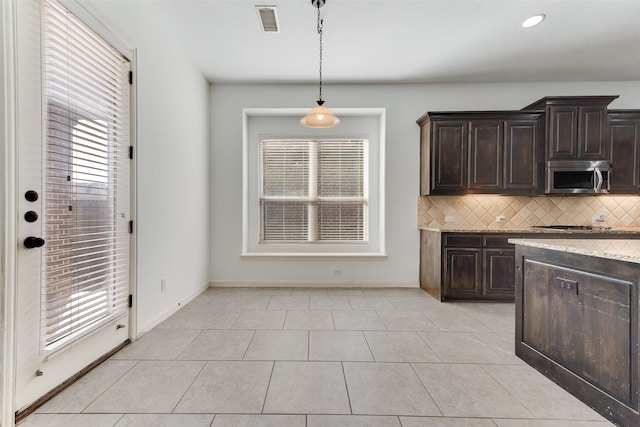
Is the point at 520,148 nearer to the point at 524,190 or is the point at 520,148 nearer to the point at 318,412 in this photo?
the point at 524,190

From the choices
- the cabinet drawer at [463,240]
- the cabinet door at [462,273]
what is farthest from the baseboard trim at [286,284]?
the cabinet drawer at [463,240]

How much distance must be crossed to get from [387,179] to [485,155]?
1.31 meters

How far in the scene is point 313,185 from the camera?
181 inches

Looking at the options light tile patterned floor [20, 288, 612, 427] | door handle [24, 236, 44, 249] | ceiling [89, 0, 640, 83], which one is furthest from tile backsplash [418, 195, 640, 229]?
door handle [24, 236, 44, 249]

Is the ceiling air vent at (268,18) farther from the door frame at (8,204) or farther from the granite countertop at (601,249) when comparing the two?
the granite countertop at (601,249)

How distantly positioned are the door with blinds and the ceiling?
554 mm

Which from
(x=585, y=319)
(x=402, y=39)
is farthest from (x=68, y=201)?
(x=402, y=39)

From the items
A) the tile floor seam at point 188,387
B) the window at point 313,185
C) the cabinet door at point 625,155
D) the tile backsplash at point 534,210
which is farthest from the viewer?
the window at point 313,185

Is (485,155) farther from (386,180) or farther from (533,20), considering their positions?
(533,20)

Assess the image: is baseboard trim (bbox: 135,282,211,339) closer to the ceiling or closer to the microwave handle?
the ceiling

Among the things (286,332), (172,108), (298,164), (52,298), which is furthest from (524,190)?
(52,298)

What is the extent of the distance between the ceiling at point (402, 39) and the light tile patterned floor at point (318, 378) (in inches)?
104

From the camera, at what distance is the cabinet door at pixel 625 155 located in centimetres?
374

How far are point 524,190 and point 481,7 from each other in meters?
2.31
